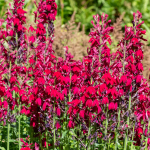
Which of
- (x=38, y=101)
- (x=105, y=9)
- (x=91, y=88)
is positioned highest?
(x=105, y=9)

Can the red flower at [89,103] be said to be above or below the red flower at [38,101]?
above

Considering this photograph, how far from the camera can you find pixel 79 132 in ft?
9.39

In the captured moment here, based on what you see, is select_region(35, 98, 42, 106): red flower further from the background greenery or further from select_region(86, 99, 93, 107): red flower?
the background greenery

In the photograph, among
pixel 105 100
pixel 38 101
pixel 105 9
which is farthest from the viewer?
pixel 105 9

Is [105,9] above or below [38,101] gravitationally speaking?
above

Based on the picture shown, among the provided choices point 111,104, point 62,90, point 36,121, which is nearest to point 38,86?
point 62,90

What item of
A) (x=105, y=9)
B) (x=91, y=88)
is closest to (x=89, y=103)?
(x=91, y=88)

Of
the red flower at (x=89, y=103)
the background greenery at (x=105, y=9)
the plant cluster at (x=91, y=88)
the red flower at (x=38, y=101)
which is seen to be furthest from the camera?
the background greenery at (x=105, y=9)

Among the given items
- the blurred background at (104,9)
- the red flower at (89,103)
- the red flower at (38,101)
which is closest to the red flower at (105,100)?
the red flower at (89,103)

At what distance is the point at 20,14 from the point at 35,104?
109 centimetres

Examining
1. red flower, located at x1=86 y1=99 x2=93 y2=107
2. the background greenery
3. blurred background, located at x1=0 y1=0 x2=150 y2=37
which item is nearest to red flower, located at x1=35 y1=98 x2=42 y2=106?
red flower, located at x1=86 y1=99 x2=93 y2=107

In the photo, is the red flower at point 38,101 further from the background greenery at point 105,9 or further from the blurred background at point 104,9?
the background greenery at point 105,9

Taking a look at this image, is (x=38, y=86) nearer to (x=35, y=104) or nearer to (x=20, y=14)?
(x=35, y=104)

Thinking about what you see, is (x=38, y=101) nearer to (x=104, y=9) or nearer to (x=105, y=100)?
(x=105, y=100)
